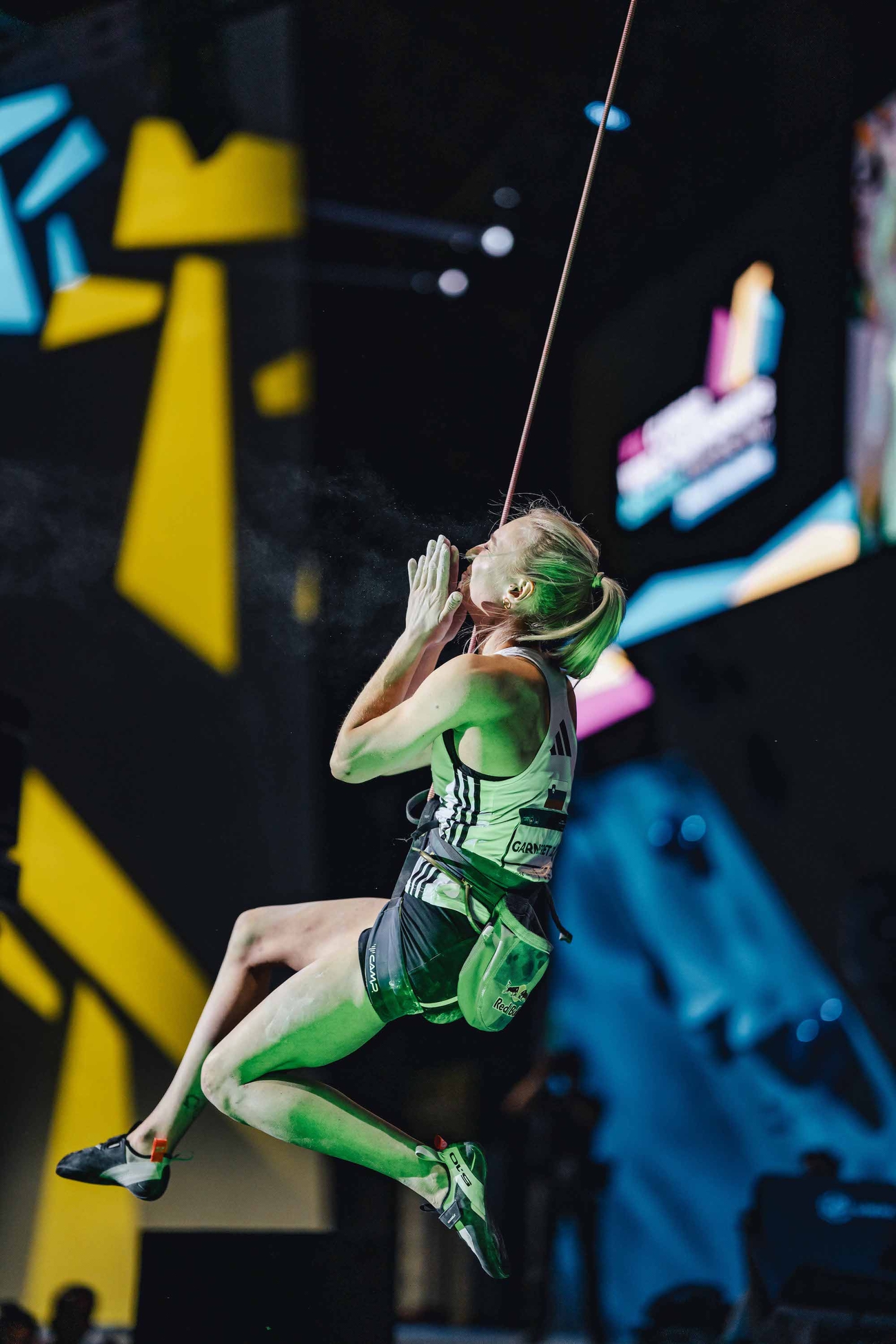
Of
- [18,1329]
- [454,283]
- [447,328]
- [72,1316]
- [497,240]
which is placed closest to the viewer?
[18,1329]

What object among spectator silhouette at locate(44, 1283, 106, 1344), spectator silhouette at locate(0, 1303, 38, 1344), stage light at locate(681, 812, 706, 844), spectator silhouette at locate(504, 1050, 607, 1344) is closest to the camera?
spectator silhouette at locate(0, 1303, 38, 1344)

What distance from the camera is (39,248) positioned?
7.43 m

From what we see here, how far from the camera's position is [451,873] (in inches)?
105

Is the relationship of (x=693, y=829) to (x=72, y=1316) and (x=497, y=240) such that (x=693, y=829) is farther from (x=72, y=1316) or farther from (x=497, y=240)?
(x=72, y=1316)

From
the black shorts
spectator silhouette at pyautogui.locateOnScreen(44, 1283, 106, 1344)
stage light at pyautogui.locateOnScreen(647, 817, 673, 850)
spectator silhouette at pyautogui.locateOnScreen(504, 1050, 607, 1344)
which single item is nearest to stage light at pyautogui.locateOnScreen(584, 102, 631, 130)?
the black shorts

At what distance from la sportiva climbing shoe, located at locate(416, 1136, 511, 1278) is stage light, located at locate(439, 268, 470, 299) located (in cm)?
560

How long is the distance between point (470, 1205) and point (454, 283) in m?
5.81

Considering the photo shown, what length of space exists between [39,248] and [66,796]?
3.32 meters

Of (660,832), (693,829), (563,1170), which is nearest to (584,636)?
(563,1170)

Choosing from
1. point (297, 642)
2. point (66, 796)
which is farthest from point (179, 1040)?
point (297, 642)

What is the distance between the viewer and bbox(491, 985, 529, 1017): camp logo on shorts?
2672 millimetres

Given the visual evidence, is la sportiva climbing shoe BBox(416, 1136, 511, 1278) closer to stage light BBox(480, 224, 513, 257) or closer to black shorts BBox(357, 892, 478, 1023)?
black shorts BBox(357, 892, 478, 1023)

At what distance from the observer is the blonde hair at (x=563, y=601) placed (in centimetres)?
275

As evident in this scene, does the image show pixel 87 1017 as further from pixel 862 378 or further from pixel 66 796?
pixel 862 378
